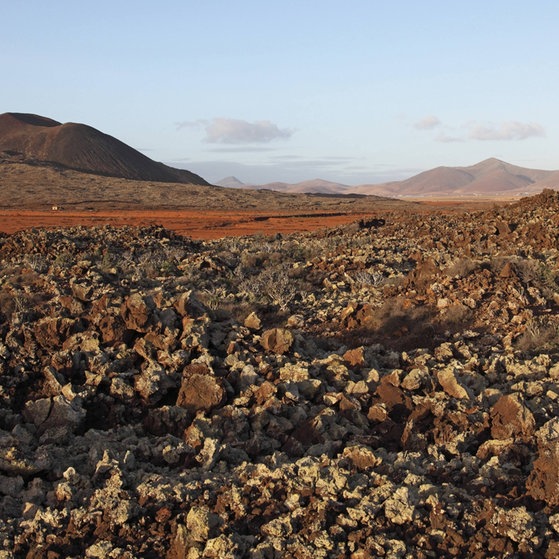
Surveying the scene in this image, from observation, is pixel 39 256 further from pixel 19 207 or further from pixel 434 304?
pixel 19 207

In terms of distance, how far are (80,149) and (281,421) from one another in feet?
296

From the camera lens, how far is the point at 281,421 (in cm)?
516

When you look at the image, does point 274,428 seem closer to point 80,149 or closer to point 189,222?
point 189,222

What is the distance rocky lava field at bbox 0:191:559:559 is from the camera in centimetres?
374

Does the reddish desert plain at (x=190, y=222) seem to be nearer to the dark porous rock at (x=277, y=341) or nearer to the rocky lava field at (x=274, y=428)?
the rocky lava field at (x=274, y=428)

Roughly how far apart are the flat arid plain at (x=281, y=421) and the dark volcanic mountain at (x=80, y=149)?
76.5 metres

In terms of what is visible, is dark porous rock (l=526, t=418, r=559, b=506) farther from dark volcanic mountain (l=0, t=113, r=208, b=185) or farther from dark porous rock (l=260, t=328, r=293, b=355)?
dark volcanic mountain (l=0, t=113, r=208, b=185)

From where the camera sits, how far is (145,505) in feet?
13.0

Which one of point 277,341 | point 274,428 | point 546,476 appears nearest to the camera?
point 546,476

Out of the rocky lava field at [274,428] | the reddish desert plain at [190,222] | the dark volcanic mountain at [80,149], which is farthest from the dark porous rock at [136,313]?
the dark volcanic mountain at [80,149]

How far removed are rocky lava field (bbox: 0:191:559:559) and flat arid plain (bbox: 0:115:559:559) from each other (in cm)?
2

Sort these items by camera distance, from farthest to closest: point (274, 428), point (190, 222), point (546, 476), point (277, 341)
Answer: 1. point (190, 222)
2. point (277, 341)
3. point (274, 428)
4. point (546, 476)

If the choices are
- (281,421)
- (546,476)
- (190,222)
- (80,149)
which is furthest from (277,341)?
(80,149)

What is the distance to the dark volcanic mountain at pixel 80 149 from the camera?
8612 cm
